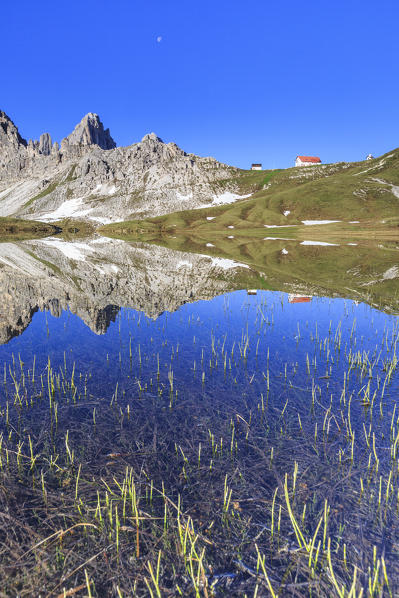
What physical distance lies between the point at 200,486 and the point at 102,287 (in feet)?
100

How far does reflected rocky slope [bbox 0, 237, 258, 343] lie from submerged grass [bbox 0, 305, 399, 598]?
1124 centimetres

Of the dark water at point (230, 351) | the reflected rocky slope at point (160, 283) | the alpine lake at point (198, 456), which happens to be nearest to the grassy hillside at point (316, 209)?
the reflected rocky slope at point (160, 283)

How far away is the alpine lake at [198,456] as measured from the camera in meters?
6.68

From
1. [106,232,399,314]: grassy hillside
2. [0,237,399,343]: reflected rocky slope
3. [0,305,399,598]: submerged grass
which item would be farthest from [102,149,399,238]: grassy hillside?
[0,305,399,598]: submerged grass

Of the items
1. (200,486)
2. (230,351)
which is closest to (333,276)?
(230,351)

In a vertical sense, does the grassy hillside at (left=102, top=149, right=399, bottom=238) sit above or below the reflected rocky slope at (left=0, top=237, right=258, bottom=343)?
above

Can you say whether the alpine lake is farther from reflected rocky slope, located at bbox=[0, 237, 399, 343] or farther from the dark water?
reflected rocky slope, located at bbox=[0, 237, 399, 343]

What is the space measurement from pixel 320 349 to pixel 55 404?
14.5 meters

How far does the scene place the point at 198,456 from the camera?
10.3 metres

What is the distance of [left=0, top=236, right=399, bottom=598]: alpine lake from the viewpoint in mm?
6684

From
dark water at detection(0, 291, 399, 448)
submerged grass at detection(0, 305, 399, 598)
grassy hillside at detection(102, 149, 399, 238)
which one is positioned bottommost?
submerged grass at detection(0, 305, 399, 598)

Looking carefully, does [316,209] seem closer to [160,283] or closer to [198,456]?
[160,283]

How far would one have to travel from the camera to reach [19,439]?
36.4 ft

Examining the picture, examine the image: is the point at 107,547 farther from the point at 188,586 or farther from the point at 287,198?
the point at 287,198
